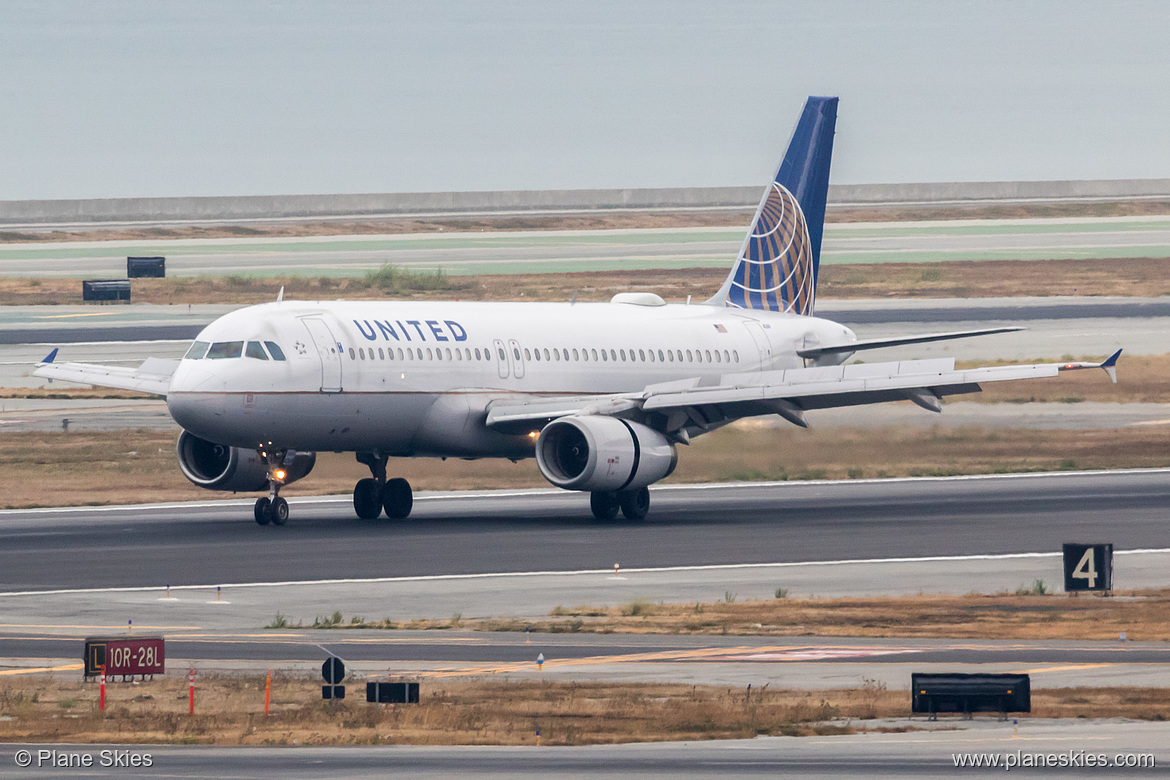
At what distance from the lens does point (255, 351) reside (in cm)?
4694

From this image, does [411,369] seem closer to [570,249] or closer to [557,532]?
[557,532]

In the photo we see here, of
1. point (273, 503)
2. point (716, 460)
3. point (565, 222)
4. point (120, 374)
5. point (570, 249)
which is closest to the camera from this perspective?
point (273, 503)

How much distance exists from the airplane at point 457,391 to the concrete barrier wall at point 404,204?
128 m

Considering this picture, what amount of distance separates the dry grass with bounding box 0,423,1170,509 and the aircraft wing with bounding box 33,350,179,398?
5030mm

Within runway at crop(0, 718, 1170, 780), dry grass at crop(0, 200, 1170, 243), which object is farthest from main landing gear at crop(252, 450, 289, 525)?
dry grass at crop(0, 200, 1170, 243)

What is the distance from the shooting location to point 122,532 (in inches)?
1876

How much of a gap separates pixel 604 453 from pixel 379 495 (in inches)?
260

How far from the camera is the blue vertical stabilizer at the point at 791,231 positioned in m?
62.0

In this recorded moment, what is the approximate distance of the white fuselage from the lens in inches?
1828

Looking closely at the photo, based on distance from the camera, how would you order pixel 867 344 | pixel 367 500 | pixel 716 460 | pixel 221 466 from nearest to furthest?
pixel 221 466 < pixel 367 500 < pixel 867 344 < pixel 716 460

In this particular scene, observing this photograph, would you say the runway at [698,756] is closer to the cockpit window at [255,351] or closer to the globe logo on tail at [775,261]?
the cockpit window at [255,351]

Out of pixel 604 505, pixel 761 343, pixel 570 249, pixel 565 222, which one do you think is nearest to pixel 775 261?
pixel 761 343

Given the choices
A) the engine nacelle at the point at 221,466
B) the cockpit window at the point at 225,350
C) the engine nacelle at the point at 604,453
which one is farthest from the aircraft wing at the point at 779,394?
the cockpit window at the point at 225,350

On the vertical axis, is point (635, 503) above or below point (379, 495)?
below
